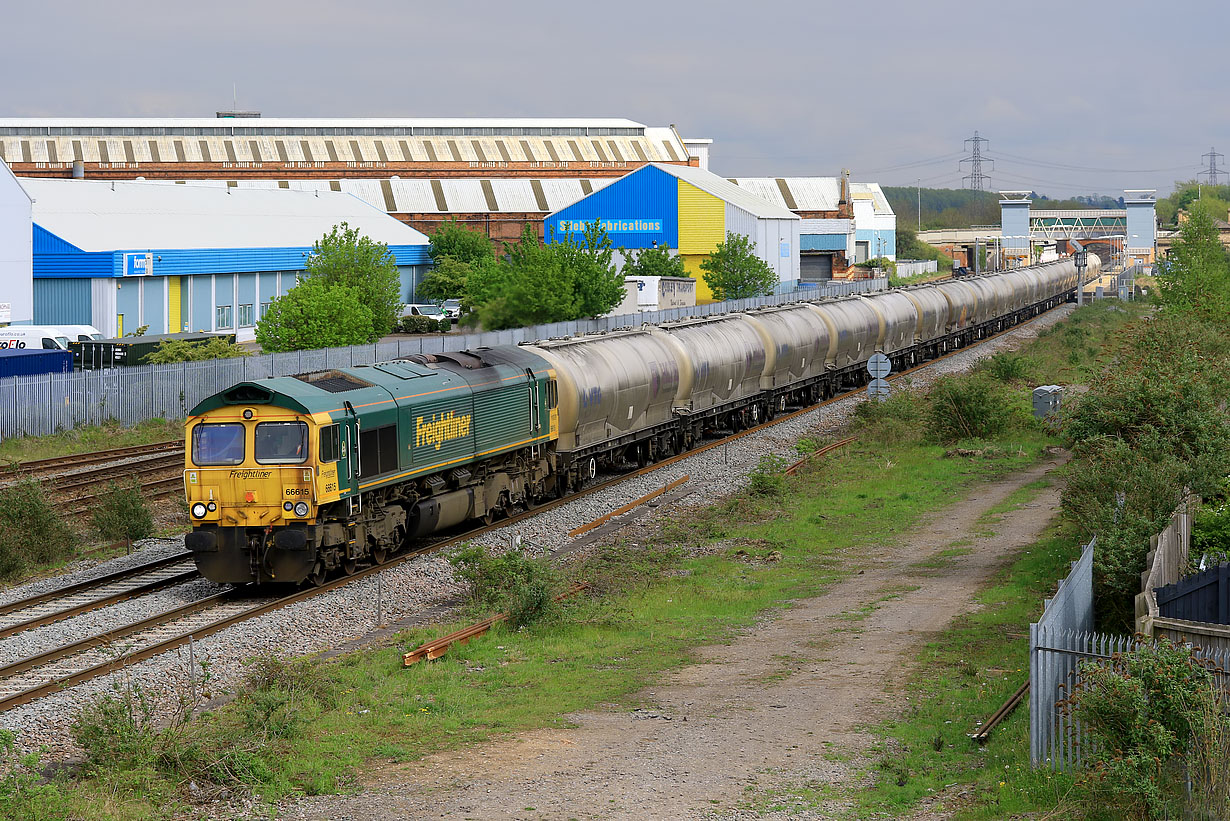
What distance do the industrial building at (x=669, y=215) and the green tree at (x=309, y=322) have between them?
35205 mm

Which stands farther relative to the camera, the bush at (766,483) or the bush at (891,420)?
the bush at (891,420)

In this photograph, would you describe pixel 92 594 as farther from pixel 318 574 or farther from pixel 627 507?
pixel 627 507

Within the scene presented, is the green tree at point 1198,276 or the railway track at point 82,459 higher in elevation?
the green tree at point 1198,276

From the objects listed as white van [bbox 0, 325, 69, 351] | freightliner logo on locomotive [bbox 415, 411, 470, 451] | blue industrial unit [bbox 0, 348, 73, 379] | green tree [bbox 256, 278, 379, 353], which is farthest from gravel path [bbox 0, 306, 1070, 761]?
white van [bbox 0, 325, 69, 351]

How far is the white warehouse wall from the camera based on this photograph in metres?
58.4

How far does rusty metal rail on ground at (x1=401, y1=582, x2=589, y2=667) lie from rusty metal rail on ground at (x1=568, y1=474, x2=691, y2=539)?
6674mm

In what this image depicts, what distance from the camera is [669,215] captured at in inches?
3305

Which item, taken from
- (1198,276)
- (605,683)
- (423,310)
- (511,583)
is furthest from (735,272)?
(605,683)

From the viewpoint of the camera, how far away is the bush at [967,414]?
40094 millimetres

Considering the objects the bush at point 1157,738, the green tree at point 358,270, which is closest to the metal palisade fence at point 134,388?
the green tree at point 358,270

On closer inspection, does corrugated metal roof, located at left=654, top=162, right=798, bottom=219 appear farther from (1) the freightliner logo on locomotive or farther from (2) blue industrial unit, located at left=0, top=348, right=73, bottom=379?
(1) the freightliner logo on locomotive

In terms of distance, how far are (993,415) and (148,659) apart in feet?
95.3

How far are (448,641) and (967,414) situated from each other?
26005mm

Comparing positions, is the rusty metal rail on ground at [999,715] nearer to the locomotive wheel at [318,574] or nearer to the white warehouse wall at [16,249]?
the locomotive wheel at [318,574]
